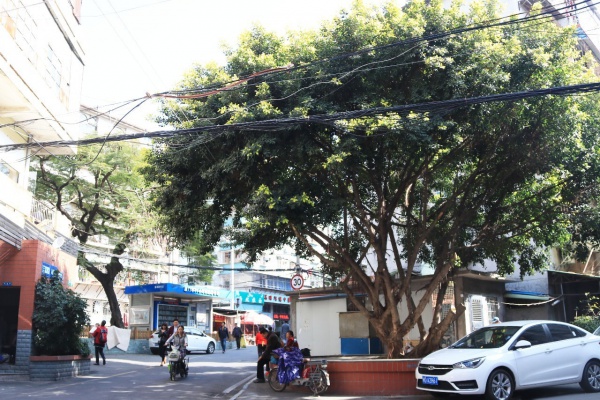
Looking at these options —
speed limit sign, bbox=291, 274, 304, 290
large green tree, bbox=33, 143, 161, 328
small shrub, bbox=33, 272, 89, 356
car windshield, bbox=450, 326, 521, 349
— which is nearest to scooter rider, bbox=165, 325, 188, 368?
small shrub, bbox=33, 272, 89, 356

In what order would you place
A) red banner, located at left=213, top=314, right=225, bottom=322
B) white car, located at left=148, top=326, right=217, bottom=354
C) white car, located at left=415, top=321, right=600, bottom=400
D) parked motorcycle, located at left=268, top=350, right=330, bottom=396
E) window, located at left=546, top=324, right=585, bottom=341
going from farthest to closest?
red banner, located at left=213, top=314, right=225, bottom=322 < white car, located at left=148, top=326, right=217, bottom=354 < parked motorcycle, located at left=268, top=350, right=330, bottom=396 < window, located at left=546, top=324, right=585, bottom=341 < white car, located at left=415, top=321, right=600, bottom=400

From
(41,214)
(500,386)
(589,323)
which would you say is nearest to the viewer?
(500,386)

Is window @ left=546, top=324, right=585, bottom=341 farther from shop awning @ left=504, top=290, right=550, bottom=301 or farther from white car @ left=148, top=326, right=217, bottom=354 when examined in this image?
white car @ left=148, top=326, right=217, bottom=354

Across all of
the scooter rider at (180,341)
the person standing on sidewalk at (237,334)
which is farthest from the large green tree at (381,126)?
the person standing on sidewalk at (237,334)

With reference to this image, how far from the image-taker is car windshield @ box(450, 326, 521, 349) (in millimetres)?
11048

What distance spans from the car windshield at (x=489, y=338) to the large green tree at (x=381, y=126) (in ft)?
7.82

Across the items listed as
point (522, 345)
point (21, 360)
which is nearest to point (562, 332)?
point (522, 345)

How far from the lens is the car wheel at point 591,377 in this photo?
444 inches

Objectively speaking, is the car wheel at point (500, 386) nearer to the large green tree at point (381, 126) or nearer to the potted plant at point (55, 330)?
the large green tree at point (381, 126)

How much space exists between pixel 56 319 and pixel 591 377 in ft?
46.1

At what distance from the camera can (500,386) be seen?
404 inches

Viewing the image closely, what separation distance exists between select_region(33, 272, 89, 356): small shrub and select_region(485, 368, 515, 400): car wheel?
1222cm

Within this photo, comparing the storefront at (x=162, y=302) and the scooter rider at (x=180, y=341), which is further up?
the storefront at (x=162, y=302)

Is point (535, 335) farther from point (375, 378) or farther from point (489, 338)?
point (375, 378)
